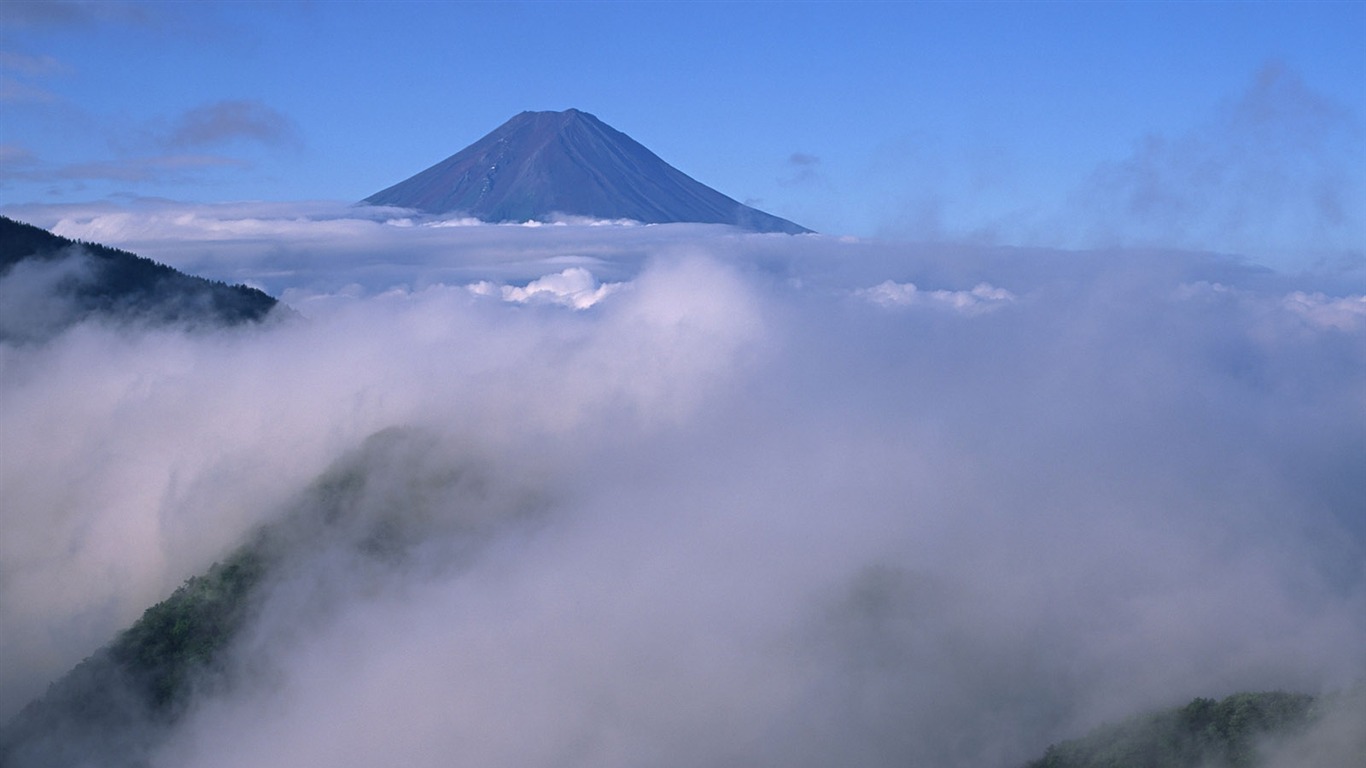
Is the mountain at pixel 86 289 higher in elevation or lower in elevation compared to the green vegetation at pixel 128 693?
higher

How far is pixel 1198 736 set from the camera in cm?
5462

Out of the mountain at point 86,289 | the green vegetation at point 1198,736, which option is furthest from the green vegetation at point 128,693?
the mountain at point 86,289

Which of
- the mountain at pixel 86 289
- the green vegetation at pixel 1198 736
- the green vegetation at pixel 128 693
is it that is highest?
the mountain at pixel 86 289

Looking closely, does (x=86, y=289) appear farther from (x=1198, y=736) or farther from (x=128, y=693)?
(x=1198, y=736)

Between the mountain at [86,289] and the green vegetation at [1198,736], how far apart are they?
142652mm

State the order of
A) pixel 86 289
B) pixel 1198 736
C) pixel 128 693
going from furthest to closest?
1. pixel 86 289
2. pixel 128 693
3. pixel 1198 736

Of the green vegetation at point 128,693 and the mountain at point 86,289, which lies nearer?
the green vegetation at point 128,693

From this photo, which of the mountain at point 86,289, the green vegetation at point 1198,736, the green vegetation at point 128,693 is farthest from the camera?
the mountain at point 86,289

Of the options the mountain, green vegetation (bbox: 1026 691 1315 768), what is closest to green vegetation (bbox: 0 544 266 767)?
green vegetation (bbox: 1026 691 1315 768)

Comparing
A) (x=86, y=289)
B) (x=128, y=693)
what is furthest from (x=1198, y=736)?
(x=86, y=289)

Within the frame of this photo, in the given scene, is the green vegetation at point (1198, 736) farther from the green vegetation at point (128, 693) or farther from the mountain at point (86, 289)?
the mountain at point (86, 289)

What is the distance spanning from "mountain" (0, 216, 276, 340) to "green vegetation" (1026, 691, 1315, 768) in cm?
14265

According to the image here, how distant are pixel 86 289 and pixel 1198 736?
153909 millimetres

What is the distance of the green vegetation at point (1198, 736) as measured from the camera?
52.3 metres
